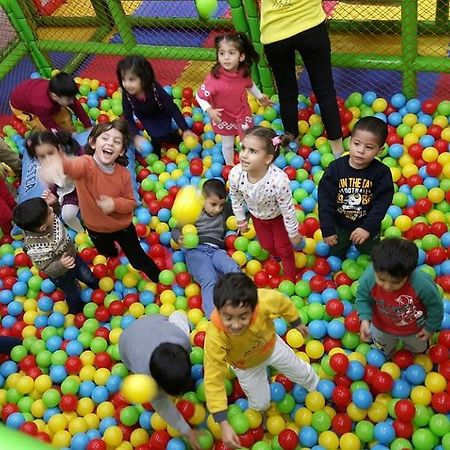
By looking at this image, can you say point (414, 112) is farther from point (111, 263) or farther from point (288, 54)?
point (111, 263)

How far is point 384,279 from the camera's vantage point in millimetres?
2043

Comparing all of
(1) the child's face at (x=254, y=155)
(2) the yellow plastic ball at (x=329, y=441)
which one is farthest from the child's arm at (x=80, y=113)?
(2) the yellow plastic ball at (x=329, y=441)

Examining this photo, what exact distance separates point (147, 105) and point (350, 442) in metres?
2.20

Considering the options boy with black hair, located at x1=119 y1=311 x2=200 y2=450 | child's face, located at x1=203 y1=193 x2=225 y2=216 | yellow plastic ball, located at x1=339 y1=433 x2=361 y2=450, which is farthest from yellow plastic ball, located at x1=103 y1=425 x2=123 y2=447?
child's face, located at x1=203 y1=193 x2=225 y2=216

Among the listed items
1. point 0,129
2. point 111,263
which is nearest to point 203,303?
point 111,263

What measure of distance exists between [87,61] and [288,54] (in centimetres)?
218

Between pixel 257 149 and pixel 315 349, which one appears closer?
pixel 257 149

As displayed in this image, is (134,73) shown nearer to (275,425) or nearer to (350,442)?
(275,425)

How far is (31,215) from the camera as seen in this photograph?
2602 millimetres

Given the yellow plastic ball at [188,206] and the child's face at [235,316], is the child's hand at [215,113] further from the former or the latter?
the child's face at [235,316]

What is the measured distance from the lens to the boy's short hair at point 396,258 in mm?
1989

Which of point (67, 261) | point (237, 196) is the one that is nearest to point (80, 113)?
point (67, 261)

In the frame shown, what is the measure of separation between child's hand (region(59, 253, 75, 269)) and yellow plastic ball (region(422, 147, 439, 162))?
195 cm

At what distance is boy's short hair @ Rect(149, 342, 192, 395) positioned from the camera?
208 cm
